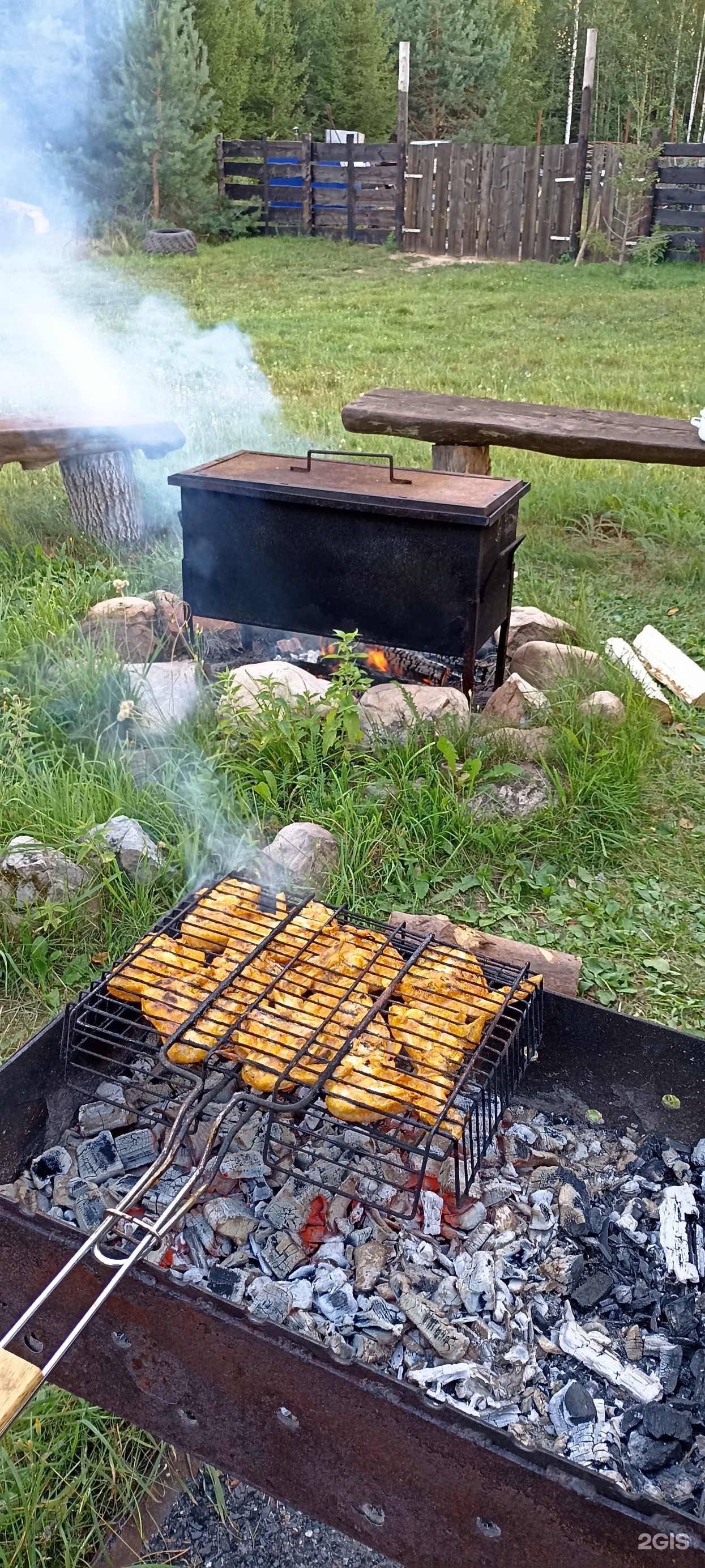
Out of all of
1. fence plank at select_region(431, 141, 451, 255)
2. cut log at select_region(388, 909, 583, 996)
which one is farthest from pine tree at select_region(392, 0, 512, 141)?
cut log at select_region(388, 909, 583, 996)

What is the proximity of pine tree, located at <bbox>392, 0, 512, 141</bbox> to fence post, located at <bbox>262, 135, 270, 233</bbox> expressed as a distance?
11.0m

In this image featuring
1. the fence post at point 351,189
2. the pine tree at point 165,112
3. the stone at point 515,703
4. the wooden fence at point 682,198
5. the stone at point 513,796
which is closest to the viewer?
the stone at point 513,796

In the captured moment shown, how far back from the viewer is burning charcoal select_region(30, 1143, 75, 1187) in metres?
2.43

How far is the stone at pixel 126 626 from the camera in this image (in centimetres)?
469

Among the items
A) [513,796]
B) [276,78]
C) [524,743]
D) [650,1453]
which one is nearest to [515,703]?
[524,743]

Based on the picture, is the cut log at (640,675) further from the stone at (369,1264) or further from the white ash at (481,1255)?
the stone at (369,1264)

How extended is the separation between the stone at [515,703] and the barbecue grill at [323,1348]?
1.86m

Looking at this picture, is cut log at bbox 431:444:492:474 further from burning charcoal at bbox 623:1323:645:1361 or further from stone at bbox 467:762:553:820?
burning charcoal at bbox 623:1323:645:1361

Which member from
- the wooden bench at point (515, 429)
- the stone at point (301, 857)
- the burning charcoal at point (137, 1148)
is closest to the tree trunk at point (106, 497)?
the wooden bench at point (515, 429)

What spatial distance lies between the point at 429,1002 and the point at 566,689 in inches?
86.7

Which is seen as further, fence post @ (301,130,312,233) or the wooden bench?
fence post @ (301,130,312,233)

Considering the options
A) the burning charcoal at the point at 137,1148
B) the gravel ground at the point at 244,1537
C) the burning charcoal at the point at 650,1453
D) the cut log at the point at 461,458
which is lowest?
the gravel ground at the point at 244,1537

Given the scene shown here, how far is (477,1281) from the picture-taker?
2.20 metres

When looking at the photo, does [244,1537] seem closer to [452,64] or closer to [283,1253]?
[283,1253]
